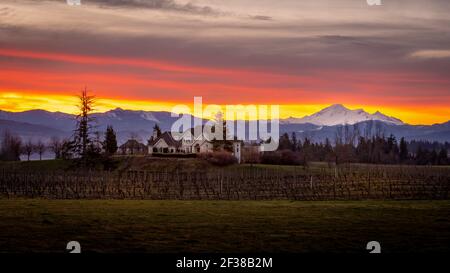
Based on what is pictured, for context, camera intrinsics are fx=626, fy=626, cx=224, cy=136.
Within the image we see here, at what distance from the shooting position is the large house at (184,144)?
10133cm

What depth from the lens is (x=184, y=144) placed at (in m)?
103

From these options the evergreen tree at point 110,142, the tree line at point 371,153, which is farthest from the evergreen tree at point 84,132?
the tree line at point 371,153

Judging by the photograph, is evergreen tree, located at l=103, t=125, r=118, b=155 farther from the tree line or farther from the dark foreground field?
the dark foreground field

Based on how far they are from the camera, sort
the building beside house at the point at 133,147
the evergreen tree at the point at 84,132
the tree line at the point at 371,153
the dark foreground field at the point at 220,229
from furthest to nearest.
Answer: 1. the tree line at the point at 371,153
2. the building beside house at the point at 133,147
3. the evergreen tree at the point at 84,132
4. the dark foreground field at the point at 220,229

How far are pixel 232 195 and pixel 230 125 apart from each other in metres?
65.9

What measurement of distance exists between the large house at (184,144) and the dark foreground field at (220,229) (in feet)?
233

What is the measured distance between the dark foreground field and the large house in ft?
233

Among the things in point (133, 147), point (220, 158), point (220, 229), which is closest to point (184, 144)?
point (220, 158)

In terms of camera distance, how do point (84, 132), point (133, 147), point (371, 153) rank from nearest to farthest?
1. point (84, 132)
2. point (133, 147)
3. point (371, 153)

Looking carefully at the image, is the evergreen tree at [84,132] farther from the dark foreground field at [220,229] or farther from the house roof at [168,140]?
the dark foreground field at [220,229]

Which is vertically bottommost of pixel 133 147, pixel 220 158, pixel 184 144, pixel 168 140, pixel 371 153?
pixel 220 158

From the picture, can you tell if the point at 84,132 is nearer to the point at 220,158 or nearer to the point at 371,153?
the point at 220,158

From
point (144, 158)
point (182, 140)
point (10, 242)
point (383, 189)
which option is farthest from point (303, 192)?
point (182, 140)

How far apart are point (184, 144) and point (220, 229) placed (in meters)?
82.1
